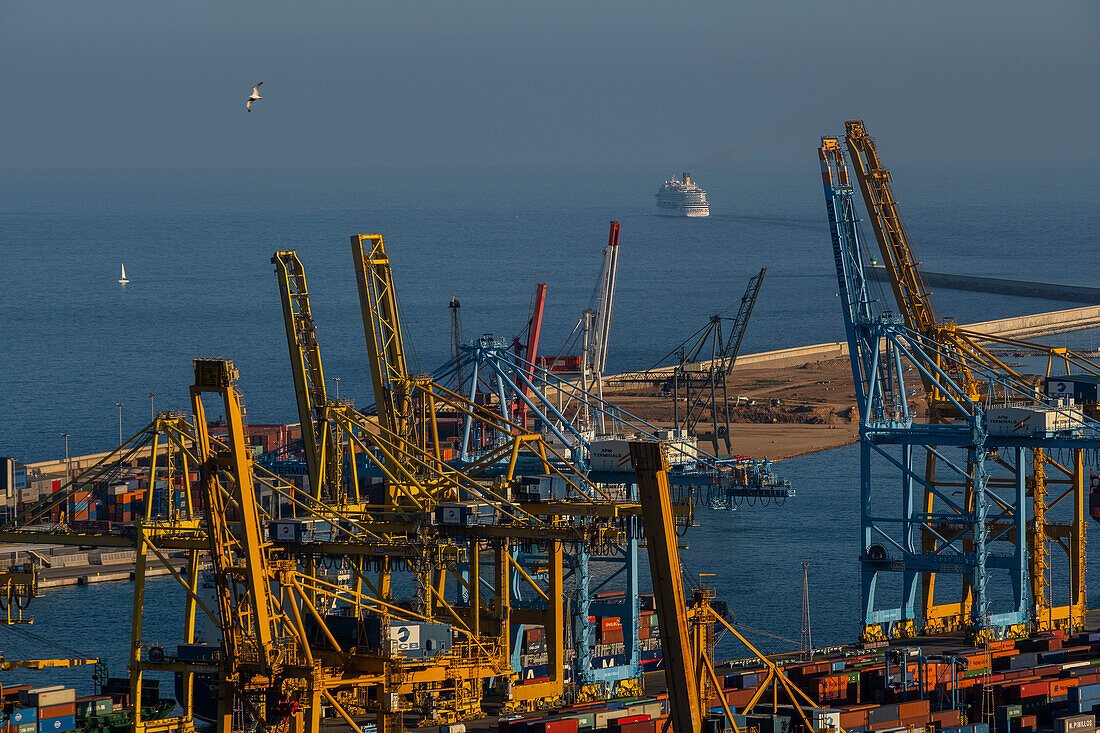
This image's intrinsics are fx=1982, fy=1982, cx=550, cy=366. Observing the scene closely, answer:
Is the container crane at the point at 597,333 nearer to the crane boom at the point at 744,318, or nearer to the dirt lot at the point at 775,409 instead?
the crane boom at the point at 744,318

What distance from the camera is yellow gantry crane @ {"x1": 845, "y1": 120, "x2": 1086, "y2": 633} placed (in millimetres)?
54156

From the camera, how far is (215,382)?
30.4 meters

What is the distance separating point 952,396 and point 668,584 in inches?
1204

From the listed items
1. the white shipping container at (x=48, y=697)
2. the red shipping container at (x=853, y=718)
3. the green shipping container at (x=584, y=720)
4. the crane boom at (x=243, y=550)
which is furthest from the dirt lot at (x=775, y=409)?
the crane boom at (x=243, y=550)

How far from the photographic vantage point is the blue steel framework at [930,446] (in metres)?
51.2

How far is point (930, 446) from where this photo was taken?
178 ft

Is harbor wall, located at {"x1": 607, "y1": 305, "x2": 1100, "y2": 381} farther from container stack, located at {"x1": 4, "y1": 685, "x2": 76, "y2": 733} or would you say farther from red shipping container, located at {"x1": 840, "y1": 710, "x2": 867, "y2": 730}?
container stack, located at {"x1": 4, "y1": 685, "x2": 76, "y2": 733}

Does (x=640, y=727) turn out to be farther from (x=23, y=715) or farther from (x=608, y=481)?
(x=608, y=481)

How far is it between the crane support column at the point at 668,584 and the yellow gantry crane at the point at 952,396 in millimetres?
29887

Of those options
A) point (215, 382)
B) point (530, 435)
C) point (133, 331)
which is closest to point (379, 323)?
point (530, 435)

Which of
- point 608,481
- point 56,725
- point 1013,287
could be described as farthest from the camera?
point 1013,287

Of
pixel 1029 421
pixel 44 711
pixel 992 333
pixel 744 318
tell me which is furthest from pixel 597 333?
pixel 992 333

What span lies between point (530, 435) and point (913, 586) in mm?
14302

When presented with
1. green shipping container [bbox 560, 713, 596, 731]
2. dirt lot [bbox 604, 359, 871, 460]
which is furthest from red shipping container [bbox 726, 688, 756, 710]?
dirt lot [bbox 604, 359, 871, 460]
